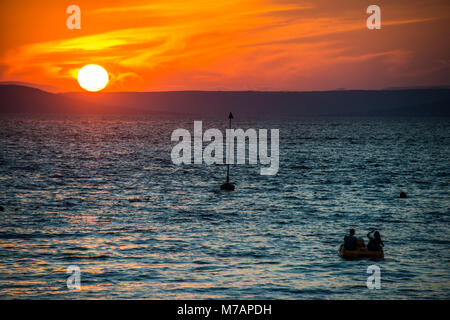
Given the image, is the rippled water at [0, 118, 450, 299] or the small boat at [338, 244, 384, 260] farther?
the small boat at [338, 244, 384, 260]

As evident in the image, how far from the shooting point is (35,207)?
4662 cm

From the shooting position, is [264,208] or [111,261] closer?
[111,261]

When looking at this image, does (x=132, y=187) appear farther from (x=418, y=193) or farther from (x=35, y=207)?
(x=418, y=193)

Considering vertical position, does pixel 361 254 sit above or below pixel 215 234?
below

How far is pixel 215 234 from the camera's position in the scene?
36688 millimetres


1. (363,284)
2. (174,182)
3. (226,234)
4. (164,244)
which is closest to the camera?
(363,284)

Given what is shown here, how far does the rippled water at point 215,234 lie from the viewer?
25.8m

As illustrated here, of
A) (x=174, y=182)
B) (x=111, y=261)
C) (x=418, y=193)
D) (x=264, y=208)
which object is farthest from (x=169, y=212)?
(x=418, y=193)

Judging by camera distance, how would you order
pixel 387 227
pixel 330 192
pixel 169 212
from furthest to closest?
pixel 330 192 < pixel 169 212 < pixel 387 227

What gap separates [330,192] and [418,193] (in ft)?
32.1

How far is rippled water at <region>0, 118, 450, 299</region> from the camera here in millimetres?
25812

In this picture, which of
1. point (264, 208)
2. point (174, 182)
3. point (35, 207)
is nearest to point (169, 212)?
point (264, 208)

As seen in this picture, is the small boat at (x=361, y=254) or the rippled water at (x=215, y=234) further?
the small boat at (x=361, y=254)

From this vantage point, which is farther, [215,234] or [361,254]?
[215,234]
